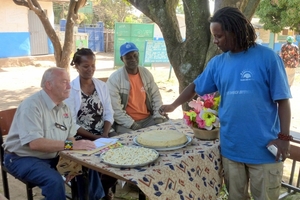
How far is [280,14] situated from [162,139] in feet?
59.5

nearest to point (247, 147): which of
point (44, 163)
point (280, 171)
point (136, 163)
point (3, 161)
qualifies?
point (280, 171)

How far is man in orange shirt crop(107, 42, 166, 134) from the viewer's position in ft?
12.9

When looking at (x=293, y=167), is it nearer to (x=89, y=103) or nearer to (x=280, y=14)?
(x=89, y=103)

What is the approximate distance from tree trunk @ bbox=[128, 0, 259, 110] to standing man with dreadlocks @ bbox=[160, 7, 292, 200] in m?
1.48

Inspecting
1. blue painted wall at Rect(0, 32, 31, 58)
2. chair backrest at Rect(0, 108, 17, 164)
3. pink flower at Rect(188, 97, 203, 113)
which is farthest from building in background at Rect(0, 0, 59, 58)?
pink flower at Rect(188, 97, 203, 113)

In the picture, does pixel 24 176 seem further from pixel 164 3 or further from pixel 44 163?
pixel 164 3

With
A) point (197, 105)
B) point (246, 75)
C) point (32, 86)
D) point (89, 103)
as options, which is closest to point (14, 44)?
point (32, 86)

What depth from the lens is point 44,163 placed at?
2828 millimetres

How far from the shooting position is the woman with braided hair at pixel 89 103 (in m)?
3.46

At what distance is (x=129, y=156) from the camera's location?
88.8 inches

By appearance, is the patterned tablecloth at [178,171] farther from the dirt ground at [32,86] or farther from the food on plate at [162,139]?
the dirt ground at [32,86]

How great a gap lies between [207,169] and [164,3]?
2.30 meters

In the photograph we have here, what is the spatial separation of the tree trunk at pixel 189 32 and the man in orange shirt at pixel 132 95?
391 mm

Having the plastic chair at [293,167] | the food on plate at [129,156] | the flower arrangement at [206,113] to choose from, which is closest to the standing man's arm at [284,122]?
the flower arrangement at [206,113]
